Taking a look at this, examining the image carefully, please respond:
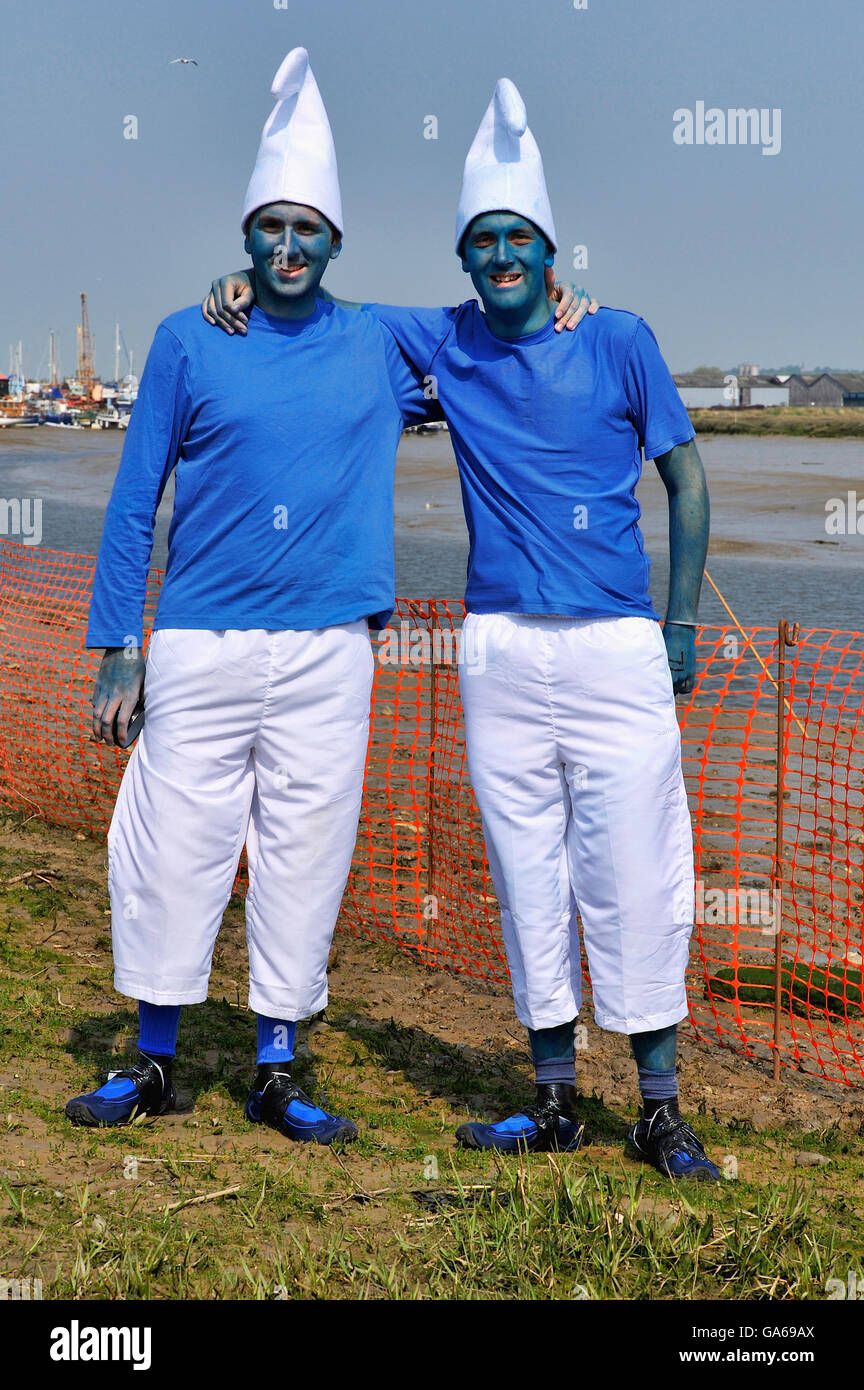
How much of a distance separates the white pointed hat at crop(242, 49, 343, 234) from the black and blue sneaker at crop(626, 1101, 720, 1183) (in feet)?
8.15

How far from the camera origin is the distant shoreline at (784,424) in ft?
201

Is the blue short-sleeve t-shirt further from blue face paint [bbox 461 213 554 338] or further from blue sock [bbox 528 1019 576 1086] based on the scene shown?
blue sock [bbox 528 1019 576 1086]

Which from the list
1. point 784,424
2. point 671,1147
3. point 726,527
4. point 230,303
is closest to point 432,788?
point 671,1147

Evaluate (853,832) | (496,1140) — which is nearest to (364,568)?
(496,1140)

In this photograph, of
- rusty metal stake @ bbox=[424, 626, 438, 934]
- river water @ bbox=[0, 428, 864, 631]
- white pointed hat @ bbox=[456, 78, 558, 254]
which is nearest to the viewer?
white pointed hat @ bbox=[456, 78, 558, 254]

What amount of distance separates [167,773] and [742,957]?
9.20ft

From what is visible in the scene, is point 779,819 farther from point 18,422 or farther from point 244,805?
point 18,422

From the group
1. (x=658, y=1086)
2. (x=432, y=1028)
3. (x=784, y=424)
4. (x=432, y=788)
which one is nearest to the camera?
(x=658, y=1086)

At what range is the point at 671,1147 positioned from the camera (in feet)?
11.5

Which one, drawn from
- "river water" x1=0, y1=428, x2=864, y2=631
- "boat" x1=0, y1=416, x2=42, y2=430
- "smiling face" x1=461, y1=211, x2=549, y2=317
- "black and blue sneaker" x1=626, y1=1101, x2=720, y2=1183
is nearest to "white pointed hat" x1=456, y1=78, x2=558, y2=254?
"smiling face" x1=461, y1=211, x2=549, y2=317

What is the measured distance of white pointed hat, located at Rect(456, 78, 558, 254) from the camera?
3342mm

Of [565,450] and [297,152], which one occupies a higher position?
[297,152]

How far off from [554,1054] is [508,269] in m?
2.06

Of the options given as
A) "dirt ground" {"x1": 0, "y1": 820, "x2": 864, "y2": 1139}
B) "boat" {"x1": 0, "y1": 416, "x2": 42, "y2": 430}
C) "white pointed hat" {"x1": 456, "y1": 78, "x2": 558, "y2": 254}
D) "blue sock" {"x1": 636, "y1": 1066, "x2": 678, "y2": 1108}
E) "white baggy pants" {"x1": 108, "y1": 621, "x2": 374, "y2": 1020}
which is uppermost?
"boat" {"x1": 0, "y1": 416, "x2": 42, "y2": 430}
